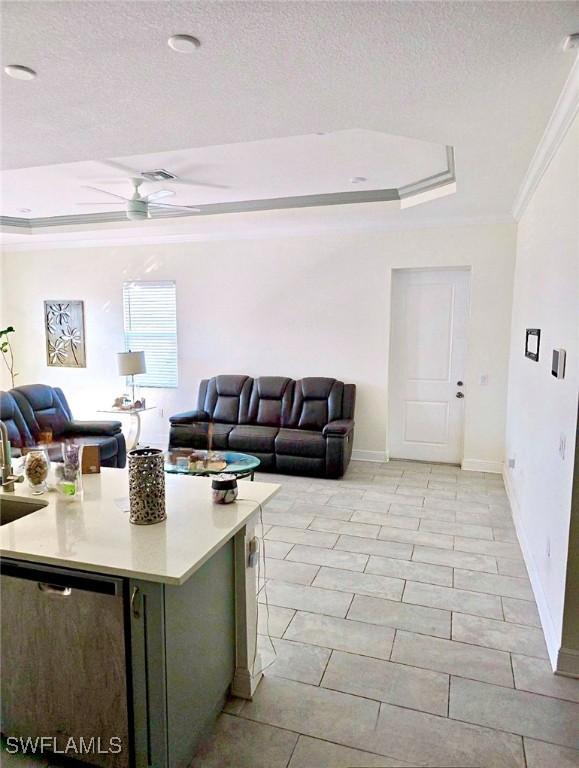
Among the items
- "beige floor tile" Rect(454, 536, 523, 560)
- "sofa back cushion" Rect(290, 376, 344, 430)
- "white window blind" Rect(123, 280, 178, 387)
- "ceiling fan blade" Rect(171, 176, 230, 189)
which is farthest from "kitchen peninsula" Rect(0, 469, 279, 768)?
"white window blind" Rect(123, 280, 178, 387)

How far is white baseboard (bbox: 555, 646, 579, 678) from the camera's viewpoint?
2.28m

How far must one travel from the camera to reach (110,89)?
2.35 metres

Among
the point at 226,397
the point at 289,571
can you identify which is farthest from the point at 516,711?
the point at 226,397

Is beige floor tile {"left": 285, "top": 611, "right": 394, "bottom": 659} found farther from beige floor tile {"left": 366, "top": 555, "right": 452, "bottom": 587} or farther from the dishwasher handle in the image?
the dishwasher handle

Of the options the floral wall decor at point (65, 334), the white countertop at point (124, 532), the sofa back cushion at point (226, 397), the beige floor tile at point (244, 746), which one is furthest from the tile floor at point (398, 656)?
the floral wall decor at point (65, 334)

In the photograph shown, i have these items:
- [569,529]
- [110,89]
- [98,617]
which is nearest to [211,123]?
[110,89]

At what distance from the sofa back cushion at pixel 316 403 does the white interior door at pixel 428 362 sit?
70cm

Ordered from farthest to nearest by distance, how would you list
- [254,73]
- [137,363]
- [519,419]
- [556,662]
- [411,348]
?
1. [137,363]
2. [411,348]
3. [519,419]
4. [556,662]
5. [254,73]

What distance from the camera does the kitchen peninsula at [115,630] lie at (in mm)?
1581

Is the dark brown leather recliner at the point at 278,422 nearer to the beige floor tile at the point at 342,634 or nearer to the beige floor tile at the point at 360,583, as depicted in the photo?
the beige floor tile at the point at 360,583

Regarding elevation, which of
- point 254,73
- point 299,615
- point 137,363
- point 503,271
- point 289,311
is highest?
point 254,73

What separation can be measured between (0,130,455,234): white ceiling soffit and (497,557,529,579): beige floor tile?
2.90 m

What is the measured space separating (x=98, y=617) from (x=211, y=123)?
98.0 inches

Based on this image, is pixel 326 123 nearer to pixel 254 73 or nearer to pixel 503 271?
pixel 254 73
